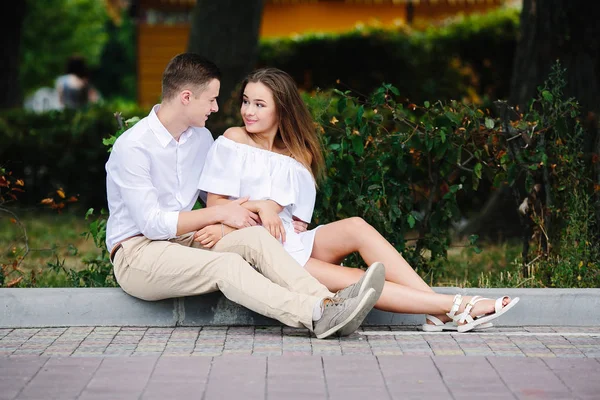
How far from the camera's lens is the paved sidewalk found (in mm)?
4090

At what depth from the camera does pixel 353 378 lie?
4.29m

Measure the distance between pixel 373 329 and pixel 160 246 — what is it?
1.21 meters

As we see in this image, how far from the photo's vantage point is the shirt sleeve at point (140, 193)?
16.8 ft

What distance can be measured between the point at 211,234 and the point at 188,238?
0.20 meters

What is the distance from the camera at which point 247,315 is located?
5426 millimetres

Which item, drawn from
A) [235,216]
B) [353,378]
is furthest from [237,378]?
[235,216]

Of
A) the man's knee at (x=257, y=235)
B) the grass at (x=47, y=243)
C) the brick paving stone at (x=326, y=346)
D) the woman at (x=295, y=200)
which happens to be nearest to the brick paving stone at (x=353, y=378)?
the brick paving stone at (x=326, y=346)

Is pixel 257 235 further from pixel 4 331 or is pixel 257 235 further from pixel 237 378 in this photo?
pixel 4 331

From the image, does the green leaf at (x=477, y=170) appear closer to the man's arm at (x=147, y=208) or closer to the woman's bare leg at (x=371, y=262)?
the woman's bare leg at (x=371, y=262)

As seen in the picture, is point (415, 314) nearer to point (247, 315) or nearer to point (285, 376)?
point (247, 315)

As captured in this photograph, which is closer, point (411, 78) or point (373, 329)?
point (373, 329)

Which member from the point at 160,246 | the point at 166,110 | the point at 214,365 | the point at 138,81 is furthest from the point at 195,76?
the point at 138,81

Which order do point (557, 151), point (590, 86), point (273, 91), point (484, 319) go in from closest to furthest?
point (484, 319) < point (273, 91) < point (557, 151) < point (590, 86)

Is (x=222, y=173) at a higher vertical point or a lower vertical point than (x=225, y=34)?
lower
